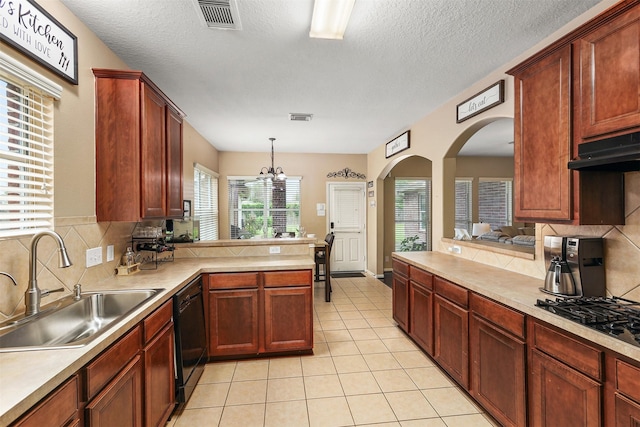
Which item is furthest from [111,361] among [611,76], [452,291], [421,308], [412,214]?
[412,214]

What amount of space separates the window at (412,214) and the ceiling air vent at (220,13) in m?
5.37

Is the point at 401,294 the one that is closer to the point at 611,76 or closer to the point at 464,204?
the point at 611,76

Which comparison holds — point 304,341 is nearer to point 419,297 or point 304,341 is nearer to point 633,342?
point 419,297

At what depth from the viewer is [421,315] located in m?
2.99

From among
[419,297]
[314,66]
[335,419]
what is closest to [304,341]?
[335,419]

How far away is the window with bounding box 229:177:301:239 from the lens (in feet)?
21.3

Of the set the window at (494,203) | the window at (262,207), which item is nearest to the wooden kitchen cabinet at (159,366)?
the window at (262,207)

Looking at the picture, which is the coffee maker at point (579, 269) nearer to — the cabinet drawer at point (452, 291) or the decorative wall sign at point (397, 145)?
the cabinet drawer at point (452, 291)

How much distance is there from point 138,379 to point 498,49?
10.9ft

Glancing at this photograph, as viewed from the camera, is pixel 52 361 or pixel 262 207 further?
pixel 262 207

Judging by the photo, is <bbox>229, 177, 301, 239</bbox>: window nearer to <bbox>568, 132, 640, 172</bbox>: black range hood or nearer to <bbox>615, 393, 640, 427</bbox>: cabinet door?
<bbox>568, 132, 640, 172</bbox>: black range hood

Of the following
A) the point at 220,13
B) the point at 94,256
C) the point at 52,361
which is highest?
the point at 220,13

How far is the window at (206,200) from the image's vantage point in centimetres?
489

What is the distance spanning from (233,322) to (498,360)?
215 centimetres
